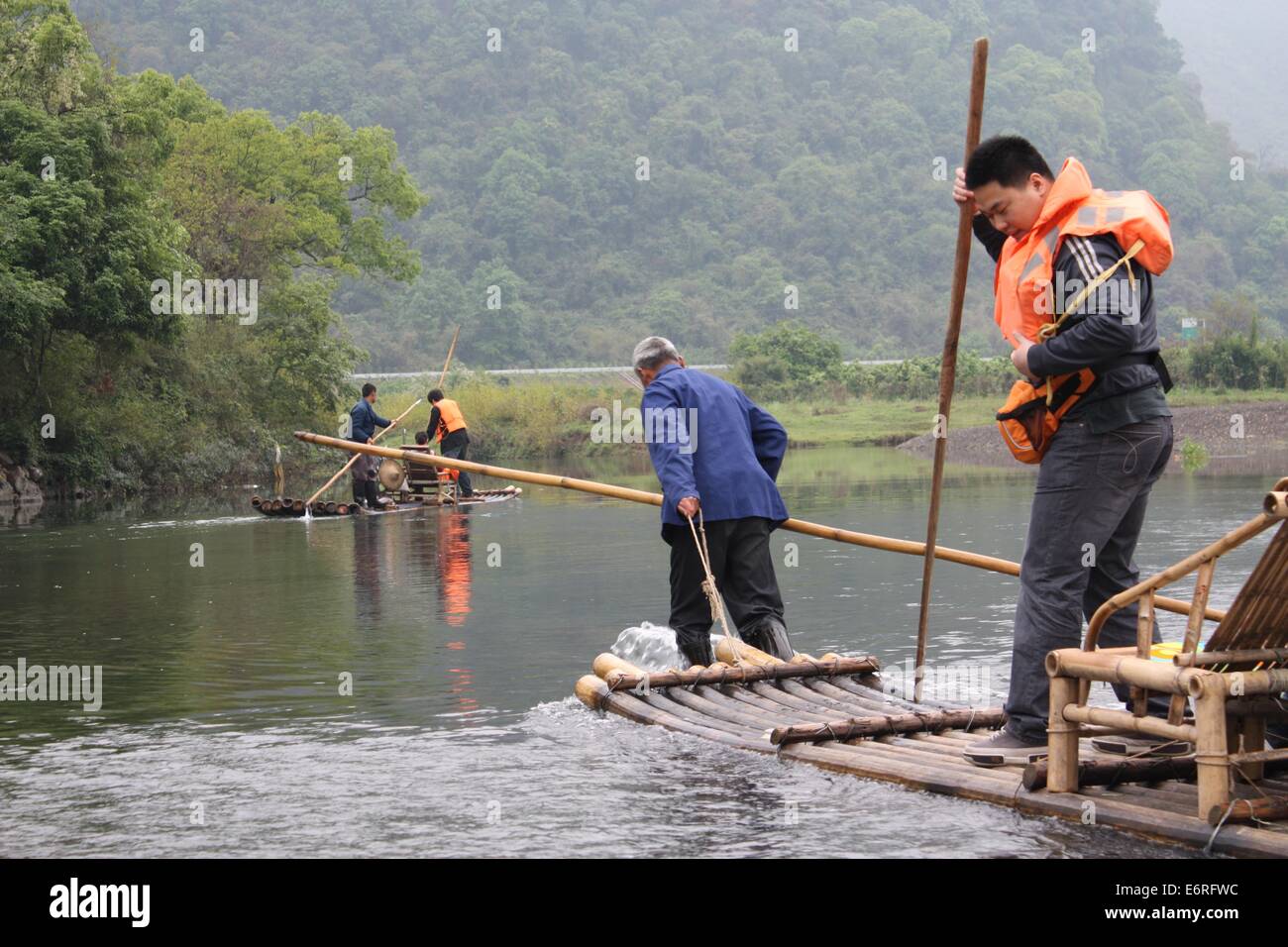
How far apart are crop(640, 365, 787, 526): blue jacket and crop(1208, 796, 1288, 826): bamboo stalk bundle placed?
3.83m

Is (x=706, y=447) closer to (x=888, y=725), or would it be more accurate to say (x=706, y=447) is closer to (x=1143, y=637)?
(x=888, y=725)

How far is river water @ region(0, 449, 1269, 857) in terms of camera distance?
238 inches

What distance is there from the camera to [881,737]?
23.8 ft

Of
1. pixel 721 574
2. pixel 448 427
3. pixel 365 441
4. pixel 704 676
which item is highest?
pixel 448 427

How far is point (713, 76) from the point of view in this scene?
4409 inches

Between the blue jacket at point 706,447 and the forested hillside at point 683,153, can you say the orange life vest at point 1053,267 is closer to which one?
the blue jacket at point 706,447

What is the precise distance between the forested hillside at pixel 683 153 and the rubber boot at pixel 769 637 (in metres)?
76.2

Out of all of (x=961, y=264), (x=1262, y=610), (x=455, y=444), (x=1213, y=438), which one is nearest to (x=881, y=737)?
(x=961, y=264)

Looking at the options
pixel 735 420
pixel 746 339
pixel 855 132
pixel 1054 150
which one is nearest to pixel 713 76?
pixel 855 132

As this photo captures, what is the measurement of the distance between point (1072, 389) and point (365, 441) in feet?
63.4

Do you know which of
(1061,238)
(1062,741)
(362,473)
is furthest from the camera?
(362,473)

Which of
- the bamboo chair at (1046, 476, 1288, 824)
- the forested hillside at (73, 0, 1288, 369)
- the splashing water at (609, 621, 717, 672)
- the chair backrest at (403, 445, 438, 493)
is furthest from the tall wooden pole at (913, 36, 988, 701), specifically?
the forested hillside at (73, 0, 1288, 369)

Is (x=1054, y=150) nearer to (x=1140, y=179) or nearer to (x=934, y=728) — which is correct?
(x=1140, y=179)

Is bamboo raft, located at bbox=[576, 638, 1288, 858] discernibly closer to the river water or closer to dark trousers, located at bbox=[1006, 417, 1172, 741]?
the river water
